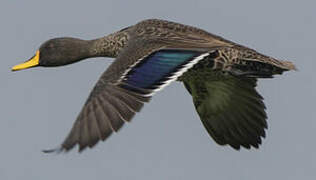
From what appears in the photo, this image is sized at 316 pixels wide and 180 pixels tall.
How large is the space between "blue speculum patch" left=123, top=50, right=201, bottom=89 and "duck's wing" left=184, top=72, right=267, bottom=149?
1.75 metres

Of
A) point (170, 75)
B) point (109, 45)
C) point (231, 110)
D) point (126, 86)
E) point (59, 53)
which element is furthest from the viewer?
point (231, 110)

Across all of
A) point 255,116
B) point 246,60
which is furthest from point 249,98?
point 246,60

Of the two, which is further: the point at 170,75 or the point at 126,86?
the point at 170,75

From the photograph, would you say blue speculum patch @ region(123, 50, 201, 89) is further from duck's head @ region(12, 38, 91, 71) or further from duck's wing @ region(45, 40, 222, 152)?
duck's head @ region(12, 38, 91, 71)

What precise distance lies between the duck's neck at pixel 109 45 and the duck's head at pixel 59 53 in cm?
19

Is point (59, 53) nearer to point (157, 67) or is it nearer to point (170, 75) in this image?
point (157, 67)

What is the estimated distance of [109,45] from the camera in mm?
11953

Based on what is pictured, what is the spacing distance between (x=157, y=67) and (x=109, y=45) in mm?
1965

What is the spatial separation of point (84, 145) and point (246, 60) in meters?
2.93

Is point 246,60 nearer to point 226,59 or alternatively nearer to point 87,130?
point 226,59

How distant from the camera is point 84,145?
873 centimetres

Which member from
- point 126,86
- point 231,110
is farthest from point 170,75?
point 231,110

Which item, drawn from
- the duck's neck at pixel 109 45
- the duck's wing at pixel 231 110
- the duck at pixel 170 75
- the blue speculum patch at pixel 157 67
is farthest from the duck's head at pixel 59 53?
the blue speculum patch at pixel 157 67

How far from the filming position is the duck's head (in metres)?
12.4
